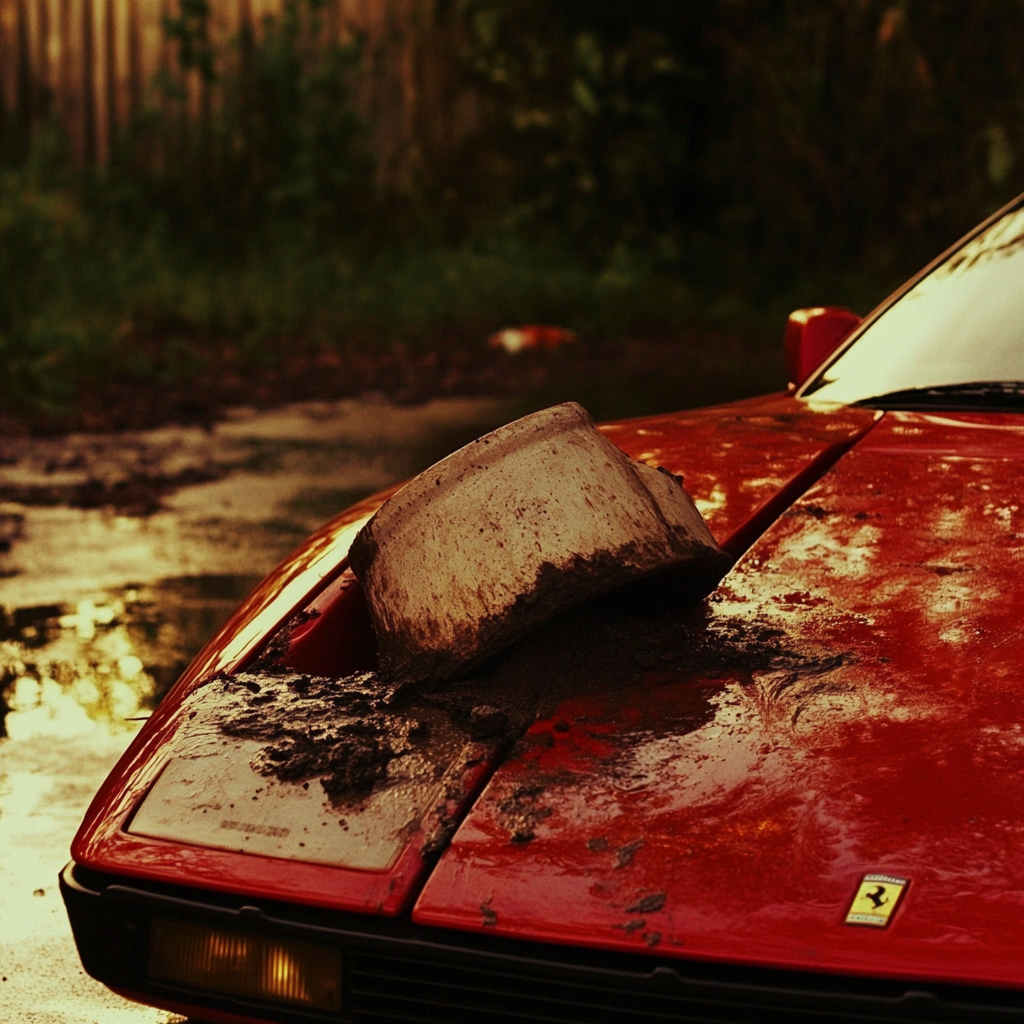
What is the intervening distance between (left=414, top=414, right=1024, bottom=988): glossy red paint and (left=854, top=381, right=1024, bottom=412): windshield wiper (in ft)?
1.64

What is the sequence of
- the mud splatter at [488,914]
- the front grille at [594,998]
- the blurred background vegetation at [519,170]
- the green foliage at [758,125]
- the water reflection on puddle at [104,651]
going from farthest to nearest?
the green foliage at [758,125] < the blurred background vegetation at [519,170] < the water reflection on puddle at [104,651] < the mud splatter at [488,914] < the front grille at [594,998]

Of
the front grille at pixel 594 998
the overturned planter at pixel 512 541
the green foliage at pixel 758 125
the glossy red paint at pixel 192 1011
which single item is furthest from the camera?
the green foliage at pixel 758 125

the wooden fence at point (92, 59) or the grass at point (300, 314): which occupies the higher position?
the wooden fence at point (92, 59)

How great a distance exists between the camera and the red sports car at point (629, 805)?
1.55 metres

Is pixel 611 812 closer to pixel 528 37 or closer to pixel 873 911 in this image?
pixel 873 911

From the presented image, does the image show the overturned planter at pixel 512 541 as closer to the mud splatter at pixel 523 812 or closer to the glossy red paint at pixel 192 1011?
the mud splatter at pixel 523 812

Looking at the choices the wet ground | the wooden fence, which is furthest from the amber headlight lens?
the wooden fence

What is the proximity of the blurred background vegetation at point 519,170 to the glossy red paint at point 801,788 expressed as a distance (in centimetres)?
748

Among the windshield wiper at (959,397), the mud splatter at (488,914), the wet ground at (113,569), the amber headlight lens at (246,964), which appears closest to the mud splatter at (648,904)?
the mud splatter at (488,914)

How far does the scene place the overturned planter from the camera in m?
2.00

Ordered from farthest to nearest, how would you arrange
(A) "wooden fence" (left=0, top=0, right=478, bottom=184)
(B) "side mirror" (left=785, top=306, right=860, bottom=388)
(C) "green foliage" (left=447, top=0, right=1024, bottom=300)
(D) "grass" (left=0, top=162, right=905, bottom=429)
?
(A) "wooden fence" (left=0, top=0, right=478, bottom=184)
(C) "green foliage" (left=447, top=0, right=1024, bottom=300)
(D) "grass" (left=0, top=162, right=905, bottom=429)
(B) "side mirror" (left=785, top=306, right=860, bottom=388)

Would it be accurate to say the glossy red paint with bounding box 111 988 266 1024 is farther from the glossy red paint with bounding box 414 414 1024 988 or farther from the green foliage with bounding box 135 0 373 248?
the green foliage with bounding box 135 0 373 248

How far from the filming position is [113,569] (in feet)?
16.4

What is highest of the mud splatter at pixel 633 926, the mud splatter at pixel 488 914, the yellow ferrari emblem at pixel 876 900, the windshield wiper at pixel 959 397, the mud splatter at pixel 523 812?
the windshield wiper at pixel 959 397
